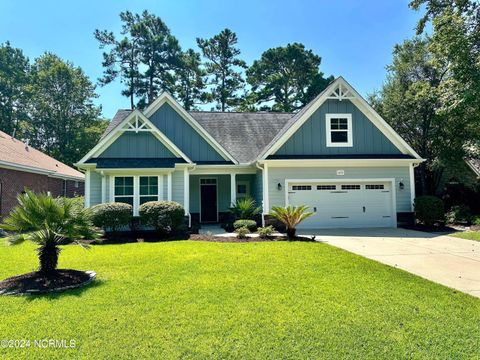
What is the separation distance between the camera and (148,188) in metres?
14.3

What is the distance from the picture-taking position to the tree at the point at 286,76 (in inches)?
1410

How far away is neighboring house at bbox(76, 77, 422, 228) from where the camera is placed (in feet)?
46.9

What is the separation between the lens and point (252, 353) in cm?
358

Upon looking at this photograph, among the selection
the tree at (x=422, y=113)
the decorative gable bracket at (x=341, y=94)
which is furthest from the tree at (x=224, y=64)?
the decorative gable bracket at (x=341, y=94)

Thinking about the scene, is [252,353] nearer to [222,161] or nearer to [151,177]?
[151,177]

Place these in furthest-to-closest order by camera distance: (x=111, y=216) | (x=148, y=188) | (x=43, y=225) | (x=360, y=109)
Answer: (x=360, y=109), (x=148, y=188), (x=111, y=216), (x=43, y=225)

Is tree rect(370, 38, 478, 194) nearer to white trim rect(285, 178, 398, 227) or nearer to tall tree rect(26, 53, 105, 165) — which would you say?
white trim rect(285, 178, 398, 227)

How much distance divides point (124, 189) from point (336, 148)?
961 centimetres

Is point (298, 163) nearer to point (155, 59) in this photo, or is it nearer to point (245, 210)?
point (245, 210)

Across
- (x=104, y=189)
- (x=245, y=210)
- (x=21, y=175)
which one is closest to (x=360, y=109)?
(x=245, y=210)

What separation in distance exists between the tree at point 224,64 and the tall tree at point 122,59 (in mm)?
7630

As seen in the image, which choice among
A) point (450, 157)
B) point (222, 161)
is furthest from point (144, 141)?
point (450, 157)

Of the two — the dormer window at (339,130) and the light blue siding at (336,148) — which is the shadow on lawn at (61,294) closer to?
the light blue siding at (336,148)

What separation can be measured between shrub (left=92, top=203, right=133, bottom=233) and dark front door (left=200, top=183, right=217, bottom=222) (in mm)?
5737
